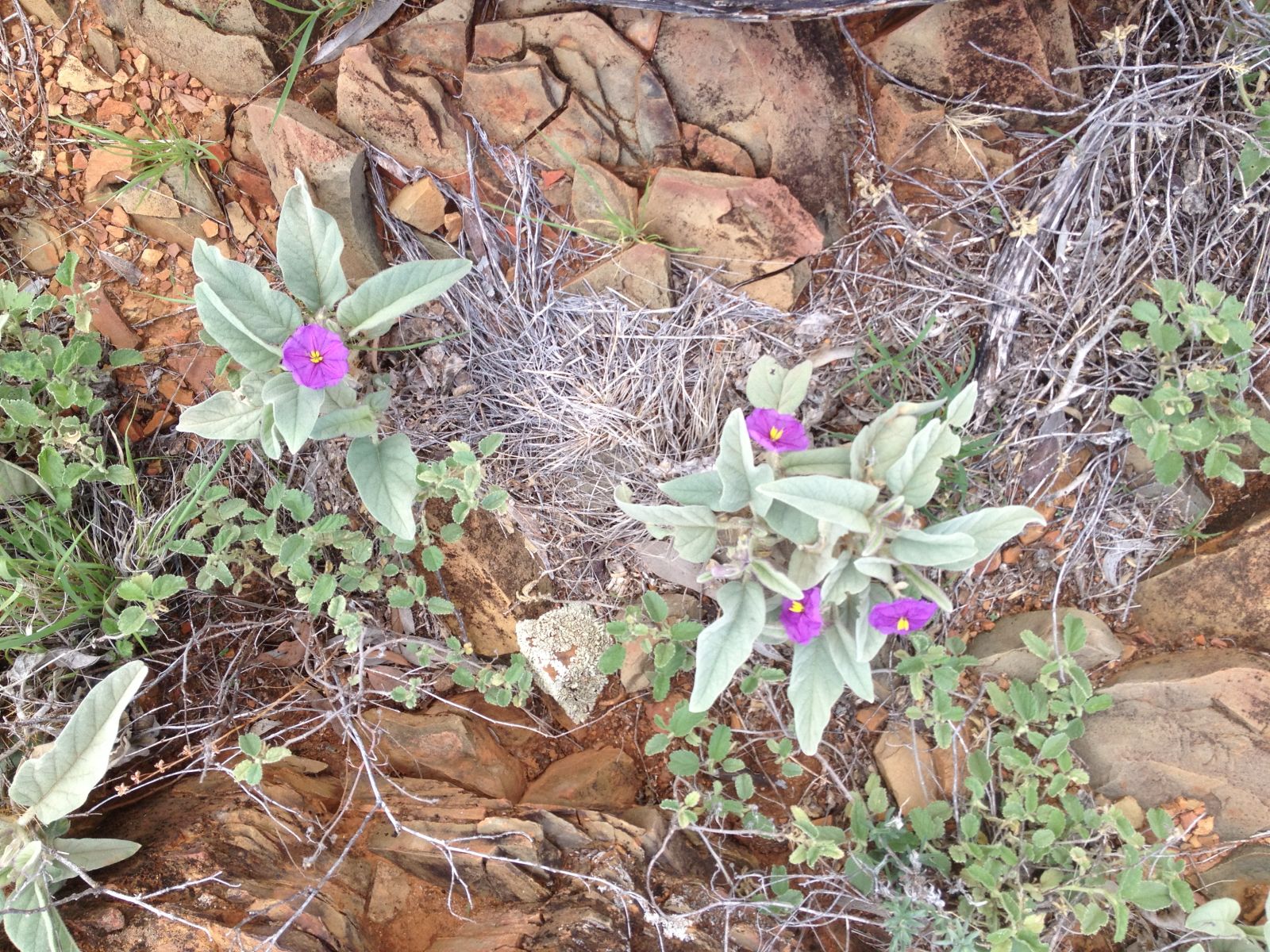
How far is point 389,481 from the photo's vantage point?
2162 mm

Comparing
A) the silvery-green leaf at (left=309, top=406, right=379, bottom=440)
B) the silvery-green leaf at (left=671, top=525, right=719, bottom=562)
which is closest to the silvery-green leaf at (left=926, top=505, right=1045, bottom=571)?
the silvery-green leaf at (left=671, top=525, right=719, bottom=562)

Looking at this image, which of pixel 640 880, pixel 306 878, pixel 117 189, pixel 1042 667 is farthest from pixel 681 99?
pixel 306 878

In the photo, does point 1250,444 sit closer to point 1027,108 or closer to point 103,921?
point 1027,108

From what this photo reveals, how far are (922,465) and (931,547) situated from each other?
0.60ft

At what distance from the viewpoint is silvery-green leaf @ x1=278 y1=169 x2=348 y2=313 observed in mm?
2076

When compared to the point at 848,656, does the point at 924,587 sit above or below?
above

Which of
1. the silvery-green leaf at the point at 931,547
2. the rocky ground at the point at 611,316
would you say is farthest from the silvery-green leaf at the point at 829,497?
the rocky ground at the point at 611,316

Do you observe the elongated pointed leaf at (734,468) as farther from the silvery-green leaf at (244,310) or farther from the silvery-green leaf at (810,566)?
the silvery-green leaf at (244,310)

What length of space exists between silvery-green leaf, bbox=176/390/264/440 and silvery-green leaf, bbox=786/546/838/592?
51.2 inches

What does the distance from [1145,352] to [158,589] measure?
108 inches

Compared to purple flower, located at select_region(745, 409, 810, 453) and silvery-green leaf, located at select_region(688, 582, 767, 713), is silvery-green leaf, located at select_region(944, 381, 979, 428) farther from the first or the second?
silvery-green leaf, located at select_region(688, 582, 767, 713)

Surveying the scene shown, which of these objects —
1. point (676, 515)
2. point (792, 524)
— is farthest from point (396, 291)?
point (792, 524)

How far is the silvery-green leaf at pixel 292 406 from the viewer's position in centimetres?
201

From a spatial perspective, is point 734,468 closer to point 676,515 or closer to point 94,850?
point 676,515
